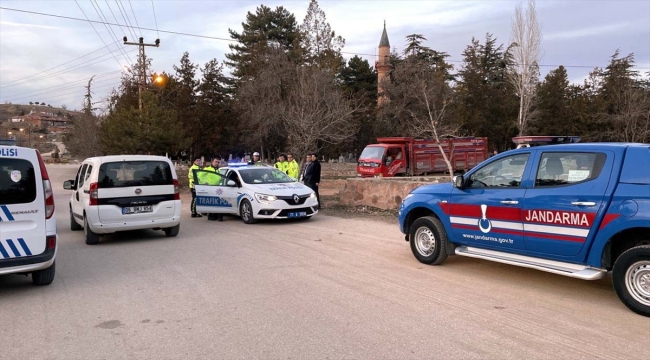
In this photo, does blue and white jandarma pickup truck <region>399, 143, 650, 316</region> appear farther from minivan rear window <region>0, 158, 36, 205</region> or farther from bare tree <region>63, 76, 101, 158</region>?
bare tree <region>63, 76, 101, 158</region>

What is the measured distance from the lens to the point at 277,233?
34.1ft

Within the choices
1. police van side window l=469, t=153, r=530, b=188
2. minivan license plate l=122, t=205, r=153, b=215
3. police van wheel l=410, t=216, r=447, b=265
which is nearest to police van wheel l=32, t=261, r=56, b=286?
minivan license plate l=122, t=205, r=153, b=215

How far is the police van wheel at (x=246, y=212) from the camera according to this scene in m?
11.8

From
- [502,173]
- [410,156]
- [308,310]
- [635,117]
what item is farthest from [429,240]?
[635,117]

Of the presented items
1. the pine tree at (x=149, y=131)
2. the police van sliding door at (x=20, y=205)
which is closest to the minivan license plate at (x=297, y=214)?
the police van sliding door at (x=20, y=205)

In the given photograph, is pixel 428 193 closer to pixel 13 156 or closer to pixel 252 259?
pixel 252 259

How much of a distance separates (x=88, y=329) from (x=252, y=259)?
3294mm

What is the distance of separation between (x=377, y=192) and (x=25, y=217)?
31.6 ft

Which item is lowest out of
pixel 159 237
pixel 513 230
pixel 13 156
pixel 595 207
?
pixel 159 237

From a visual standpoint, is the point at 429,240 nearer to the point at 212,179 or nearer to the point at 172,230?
the point at 172,230

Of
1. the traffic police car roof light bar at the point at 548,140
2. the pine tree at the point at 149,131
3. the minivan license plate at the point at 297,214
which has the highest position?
the pine tree at the point at 149,131

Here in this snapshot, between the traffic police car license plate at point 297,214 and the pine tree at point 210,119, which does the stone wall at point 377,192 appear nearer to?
the traffic police car license plate at point 297,214

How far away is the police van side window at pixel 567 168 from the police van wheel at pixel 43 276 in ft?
21.1

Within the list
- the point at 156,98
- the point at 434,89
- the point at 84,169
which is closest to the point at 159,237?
the point at 84,169
